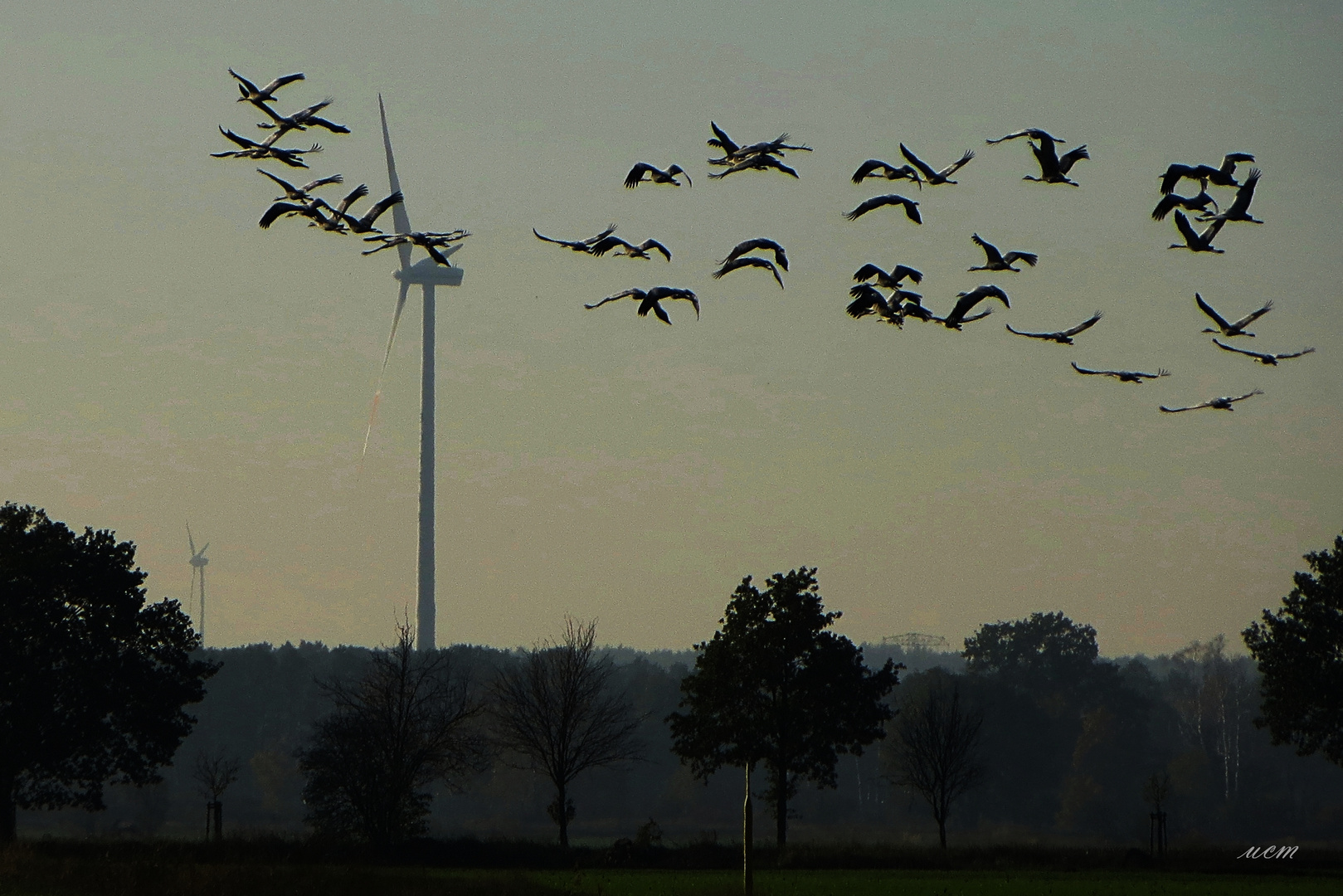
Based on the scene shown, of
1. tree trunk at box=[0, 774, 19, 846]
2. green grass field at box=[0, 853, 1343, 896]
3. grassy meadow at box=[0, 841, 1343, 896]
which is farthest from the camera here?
tree trunk at box=[0, 774, 19, 846]

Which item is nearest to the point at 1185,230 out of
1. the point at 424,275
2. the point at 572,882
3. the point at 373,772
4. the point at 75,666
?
the point at 572,882

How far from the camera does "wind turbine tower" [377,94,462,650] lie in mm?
143125

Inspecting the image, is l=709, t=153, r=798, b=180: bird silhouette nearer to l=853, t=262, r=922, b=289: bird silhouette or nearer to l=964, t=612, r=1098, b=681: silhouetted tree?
l=853, t=262, r=922, b=289: bird silhouette

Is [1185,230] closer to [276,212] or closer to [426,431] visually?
[276,212]

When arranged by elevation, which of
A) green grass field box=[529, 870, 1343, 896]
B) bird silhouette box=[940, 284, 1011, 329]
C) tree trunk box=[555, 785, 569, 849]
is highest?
bird silhouette box=[940, 284, 1011, 329]

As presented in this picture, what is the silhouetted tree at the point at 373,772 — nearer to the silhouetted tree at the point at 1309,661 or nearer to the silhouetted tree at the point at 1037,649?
the silhouetted tree at the point at 1309,661

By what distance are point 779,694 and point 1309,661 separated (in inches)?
900

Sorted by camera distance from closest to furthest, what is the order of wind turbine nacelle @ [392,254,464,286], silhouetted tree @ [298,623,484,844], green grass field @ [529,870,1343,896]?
1. green grass field @ [529,870,1343,896]
2. silhouetted tree @ [298,623,484,844]
3. wind turbine nacelle @ [392,254,464,286]

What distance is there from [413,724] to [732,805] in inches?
3513

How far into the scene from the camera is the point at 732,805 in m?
148

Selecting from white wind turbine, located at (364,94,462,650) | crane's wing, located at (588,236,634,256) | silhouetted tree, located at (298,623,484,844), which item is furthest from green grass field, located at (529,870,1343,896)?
white wind turbine, located at (364,94,462,650)

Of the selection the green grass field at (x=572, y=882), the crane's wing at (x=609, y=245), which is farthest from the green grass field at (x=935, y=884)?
the crane's wing at (x=609, y=245)

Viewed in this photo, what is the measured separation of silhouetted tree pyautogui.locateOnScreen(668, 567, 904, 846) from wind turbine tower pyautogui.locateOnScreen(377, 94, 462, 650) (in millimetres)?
68730

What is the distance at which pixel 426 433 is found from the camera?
155 metres
